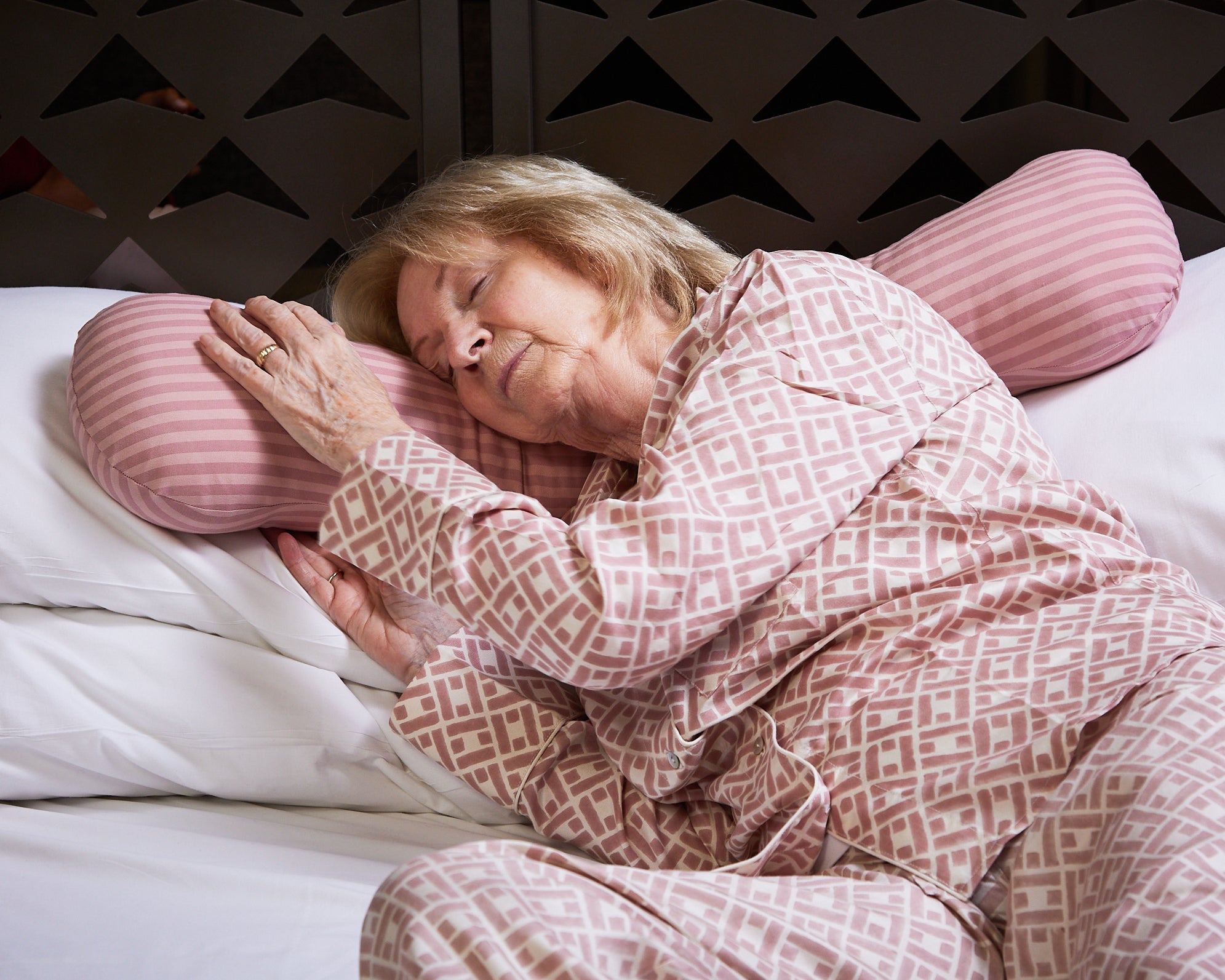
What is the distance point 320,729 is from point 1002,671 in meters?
0.73

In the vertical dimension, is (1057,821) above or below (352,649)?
above

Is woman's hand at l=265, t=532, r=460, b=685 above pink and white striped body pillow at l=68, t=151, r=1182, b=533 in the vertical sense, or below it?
below

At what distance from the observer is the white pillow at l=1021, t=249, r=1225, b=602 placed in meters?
1.16

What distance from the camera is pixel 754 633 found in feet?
3.25

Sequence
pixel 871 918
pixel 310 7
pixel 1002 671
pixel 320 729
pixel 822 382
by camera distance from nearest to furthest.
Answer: pixel 871 918 → pixel 1002 671 → pixel 822 382 → pixel 320 729 → pixel 310 7

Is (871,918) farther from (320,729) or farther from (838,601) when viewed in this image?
(320,729)

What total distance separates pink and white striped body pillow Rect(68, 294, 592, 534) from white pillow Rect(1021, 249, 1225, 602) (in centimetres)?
91

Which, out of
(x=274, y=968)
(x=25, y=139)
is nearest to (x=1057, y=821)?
(x=274, y=968)

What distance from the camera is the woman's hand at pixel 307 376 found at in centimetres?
106

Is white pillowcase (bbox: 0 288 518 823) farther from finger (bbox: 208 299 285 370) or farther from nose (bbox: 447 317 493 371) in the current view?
nose (bbox: 447 317 493 371)

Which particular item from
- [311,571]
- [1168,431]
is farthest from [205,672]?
[1168,431]

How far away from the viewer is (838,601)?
0.97 m

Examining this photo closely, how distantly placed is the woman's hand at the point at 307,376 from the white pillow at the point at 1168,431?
831 mm

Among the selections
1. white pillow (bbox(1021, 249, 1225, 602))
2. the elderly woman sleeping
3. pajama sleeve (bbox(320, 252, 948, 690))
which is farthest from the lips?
white pillow (bbox(1021, 249, 1225, 602))
